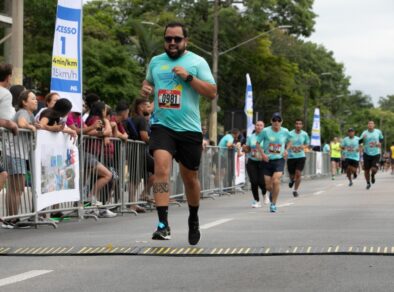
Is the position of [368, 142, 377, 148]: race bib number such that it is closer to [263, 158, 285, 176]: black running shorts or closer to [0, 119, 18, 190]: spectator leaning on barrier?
[263, 158, 285, 176]: black running shorts

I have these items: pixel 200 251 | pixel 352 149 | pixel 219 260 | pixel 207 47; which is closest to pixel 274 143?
pixel 200 251

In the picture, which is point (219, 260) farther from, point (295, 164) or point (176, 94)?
point (295, 164)

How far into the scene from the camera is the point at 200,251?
8.60 metres

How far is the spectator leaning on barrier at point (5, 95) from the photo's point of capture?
37.4 ft

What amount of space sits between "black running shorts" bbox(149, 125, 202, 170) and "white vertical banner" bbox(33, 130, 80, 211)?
3627 millimetres

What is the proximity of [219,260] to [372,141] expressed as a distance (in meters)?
20.0

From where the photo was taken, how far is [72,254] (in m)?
8.58

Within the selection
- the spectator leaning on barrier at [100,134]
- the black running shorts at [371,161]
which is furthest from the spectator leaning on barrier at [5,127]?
the black running shorts at [371,161]

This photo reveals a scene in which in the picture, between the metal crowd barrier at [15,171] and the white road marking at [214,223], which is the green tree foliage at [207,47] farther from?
the metal crowd barrier at [15,171]

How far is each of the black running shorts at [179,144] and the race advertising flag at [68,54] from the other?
4634 millimetres

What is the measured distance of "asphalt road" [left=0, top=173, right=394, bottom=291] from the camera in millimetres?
6703

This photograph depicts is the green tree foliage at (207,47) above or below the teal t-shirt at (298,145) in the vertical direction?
above

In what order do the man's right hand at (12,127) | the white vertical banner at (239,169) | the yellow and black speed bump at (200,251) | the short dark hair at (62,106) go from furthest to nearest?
the white vertical banner at (239,169), the short dark hair at (62,106), the man's right hand at (12,127), the yellow and black speed bump at (200,251)

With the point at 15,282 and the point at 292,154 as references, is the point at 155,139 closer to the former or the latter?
the point at 15,282
